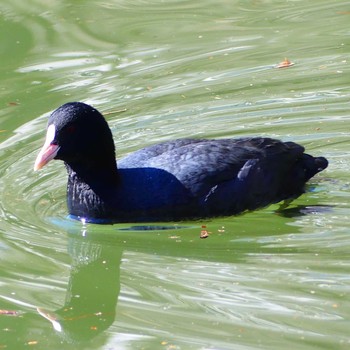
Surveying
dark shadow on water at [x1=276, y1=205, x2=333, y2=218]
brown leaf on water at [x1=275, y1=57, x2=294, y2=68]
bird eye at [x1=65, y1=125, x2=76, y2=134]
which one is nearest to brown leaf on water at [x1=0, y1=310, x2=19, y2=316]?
bird eye at [x1=65, y1=125, x2=76, y2=134]

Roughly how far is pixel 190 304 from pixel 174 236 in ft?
4.27

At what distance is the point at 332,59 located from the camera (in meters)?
10.7

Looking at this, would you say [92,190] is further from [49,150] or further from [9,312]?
[9,312]

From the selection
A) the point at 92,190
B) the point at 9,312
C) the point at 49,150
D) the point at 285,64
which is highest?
the point at 285,64

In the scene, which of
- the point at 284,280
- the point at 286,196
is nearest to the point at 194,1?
the point at 286,196

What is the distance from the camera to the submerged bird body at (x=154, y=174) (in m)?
7.57

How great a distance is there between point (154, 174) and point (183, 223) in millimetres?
404

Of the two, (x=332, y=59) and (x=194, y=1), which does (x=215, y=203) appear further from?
(x=194, y=1)

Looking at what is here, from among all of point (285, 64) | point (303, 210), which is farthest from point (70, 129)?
point (285, 64)

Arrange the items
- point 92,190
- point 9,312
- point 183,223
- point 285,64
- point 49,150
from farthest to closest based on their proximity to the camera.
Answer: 1. point 285,64
2. point 92,190
3. point 183,223
4. point 49,150
5. point 9,312

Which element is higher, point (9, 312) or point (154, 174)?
point (154, 174)

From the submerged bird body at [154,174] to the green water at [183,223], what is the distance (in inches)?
5.2

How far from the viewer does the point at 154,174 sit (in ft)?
25.1

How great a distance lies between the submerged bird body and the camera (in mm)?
7574
